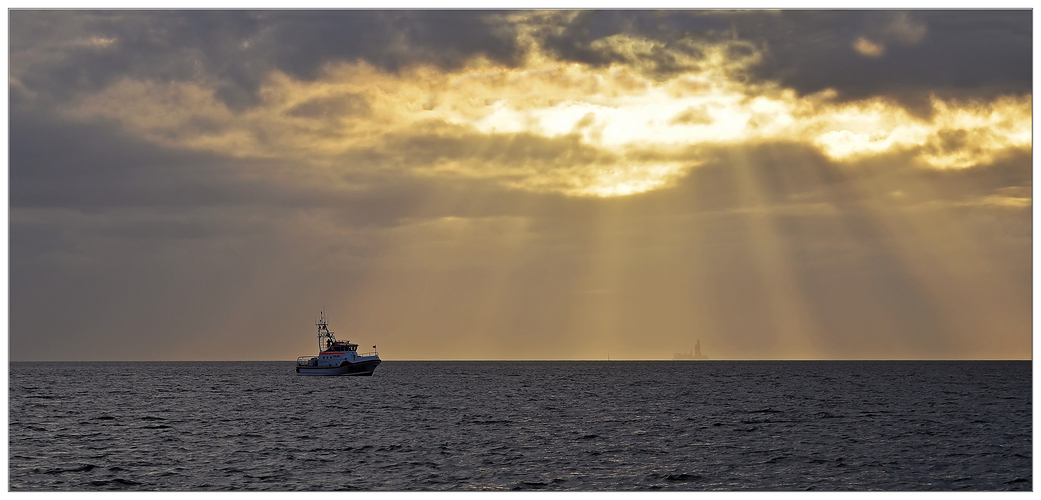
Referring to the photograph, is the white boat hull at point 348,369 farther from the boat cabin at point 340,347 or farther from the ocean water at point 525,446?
the ocean water at point 525,446

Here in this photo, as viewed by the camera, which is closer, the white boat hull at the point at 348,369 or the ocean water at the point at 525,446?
the ocean water at the point at 525,446

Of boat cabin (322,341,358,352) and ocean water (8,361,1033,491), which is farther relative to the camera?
boat cabin (322,341,358,352)

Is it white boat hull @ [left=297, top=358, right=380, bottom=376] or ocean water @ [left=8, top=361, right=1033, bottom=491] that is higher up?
white boat hull @ [left=297, top=358, right=380, bottom=376]

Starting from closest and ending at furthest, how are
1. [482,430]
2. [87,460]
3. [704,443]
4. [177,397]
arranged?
[87,460], [704,443], [482,430], [177,397]

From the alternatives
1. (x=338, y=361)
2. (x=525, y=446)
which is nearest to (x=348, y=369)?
(x=338, y=361)

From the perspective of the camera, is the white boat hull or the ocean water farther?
the white boat hull

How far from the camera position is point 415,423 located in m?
72.3

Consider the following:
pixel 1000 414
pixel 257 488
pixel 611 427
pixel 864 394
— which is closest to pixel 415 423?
pixel 611 427

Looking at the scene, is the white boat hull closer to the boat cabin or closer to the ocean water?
the boat cabin

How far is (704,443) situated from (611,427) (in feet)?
41.4

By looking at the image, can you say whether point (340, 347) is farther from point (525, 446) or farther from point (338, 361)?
point (525, 446)

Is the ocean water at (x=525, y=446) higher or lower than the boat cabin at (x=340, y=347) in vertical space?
lower

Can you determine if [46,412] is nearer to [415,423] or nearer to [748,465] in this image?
[415,423]

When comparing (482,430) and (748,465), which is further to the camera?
(482,430)
